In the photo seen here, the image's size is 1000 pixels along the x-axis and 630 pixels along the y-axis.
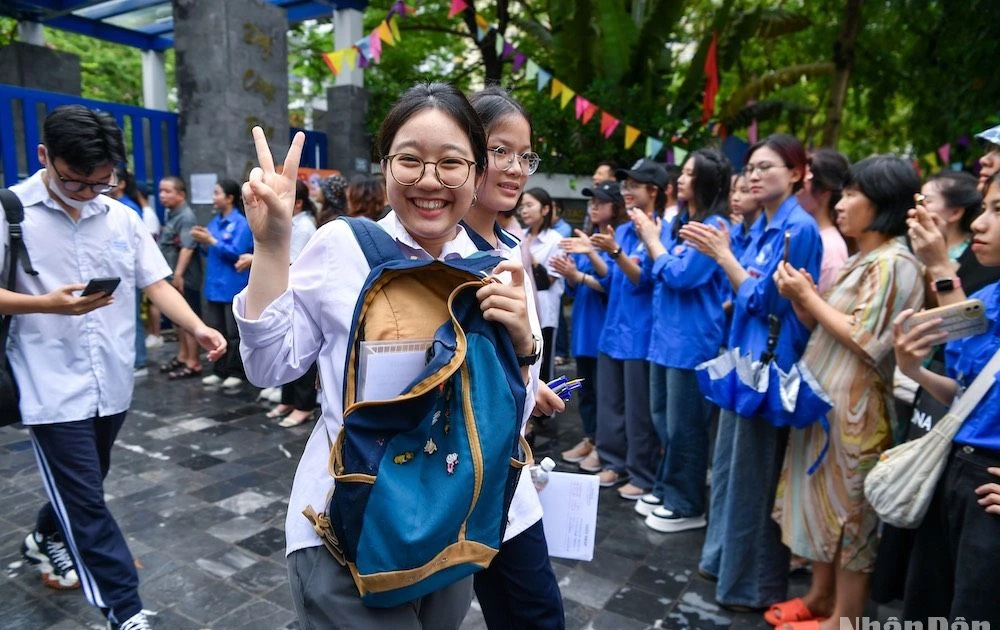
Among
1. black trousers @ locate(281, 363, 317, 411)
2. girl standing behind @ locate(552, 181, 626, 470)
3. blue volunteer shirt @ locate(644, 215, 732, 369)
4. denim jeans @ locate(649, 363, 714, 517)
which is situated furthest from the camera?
black trousers @ locate(281, 363, 317, 411)

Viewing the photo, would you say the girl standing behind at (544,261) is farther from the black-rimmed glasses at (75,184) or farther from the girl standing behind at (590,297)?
the black-rimmed glasses at (75,184)

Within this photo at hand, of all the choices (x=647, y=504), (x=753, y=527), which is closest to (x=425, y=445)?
(x=753, y=527)

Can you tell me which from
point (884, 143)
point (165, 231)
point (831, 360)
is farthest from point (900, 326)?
point (884, 143)

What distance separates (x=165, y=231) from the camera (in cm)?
739

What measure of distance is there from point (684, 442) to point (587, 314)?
138cm

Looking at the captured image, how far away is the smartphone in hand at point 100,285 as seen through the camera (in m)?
2.44

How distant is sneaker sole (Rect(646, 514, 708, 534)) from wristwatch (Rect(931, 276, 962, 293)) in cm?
205

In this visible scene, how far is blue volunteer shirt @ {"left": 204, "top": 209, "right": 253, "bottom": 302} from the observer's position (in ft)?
20.4

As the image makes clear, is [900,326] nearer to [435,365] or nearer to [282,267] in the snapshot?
[435,365]

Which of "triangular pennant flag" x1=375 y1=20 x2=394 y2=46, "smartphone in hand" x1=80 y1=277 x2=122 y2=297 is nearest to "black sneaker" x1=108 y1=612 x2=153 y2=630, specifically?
"smartphone in hand" x1=80 y1=277 x2=122 y2=297

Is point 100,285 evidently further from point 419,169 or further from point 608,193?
point 608,193

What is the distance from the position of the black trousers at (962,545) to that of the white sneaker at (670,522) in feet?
5.36

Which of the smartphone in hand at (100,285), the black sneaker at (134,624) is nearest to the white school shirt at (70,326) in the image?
the smartphone in hand at (100,285)

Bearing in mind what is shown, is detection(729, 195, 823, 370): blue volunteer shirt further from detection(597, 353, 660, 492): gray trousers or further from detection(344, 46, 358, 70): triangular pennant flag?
detection(344, 46, 358, 70): triangular pennant flag
